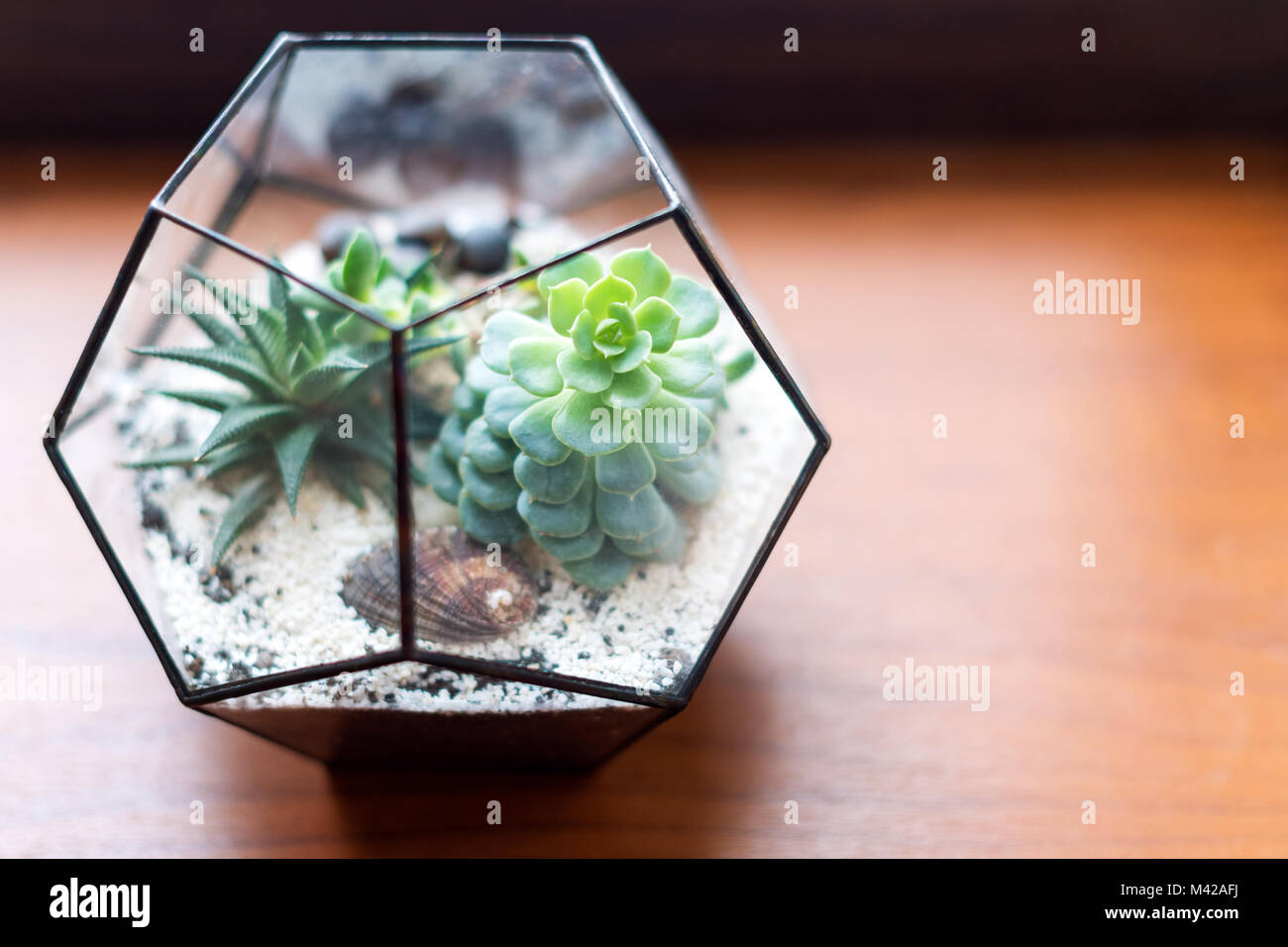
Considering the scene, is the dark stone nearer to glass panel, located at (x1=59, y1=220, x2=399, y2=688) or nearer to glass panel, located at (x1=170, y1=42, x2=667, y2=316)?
glass panel, located at (x1=170, y1=42, x2=667, y2=316)

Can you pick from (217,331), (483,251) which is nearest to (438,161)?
(483,251)

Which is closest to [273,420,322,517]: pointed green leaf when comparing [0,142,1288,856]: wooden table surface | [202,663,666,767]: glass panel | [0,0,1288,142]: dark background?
[202,663,666,767]: glass panel

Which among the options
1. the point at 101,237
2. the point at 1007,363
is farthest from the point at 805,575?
the point at 101,237

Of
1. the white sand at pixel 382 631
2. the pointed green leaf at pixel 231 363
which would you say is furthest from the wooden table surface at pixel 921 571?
the pointed green leaf at pixel 231 363

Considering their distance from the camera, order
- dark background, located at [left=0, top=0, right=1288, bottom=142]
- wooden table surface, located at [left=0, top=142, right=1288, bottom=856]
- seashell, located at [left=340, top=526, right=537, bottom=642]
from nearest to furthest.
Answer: seashell, located at [left=340, top=526, right=537, bottom=642] → wooden table surface, located at [left=0, top=142, right=1288, bottom=856] → dark background, located at [left=0, top=0, right=1288, bottom=142]

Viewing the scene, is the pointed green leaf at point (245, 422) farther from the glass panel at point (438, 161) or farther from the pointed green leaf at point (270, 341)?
the glass panel at point (438, 161)

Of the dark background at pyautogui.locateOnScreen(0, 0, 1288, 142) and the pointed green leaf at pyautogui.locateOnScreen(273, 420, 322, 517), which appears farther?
the dark background at pyautogui.locateOnScreen(0, 0, 1288, 142)
